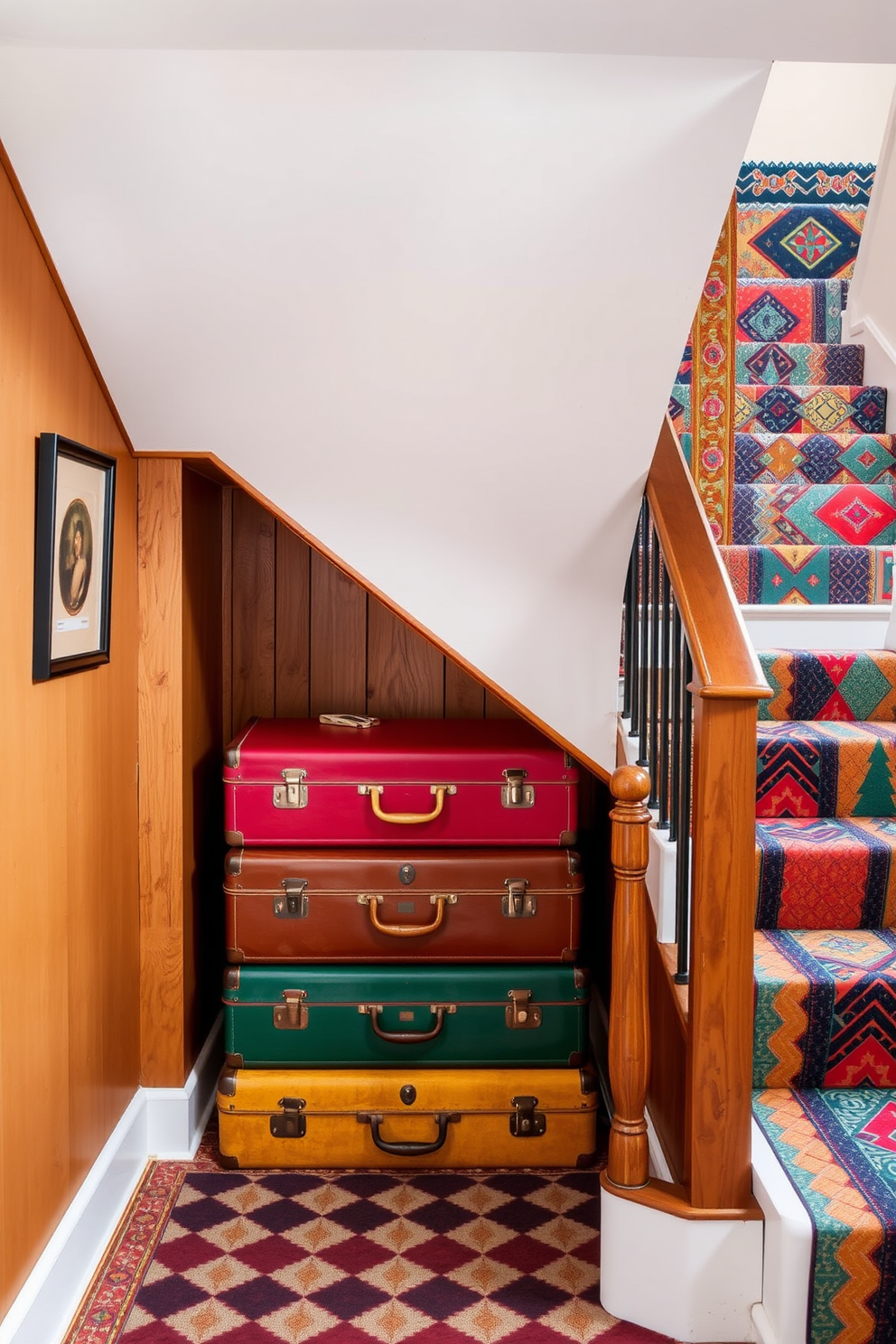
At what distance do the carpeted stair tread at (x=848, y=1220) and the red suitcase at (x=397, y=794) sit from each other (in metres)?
0.90

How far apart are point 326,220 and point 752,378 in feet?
7.83

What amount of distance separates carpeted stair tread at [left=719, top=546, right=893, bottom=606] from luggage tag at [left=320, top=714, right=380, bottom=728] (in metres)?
1.11

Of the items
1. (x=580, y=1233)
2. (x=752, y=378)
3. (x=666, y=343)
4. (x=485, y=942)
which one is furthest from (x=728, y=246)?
(x=580, y=1233)

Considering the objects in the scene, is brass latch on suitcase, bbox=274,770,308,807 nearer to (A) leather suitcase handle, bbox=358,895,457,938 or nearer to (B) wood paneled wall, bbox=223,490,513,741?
(A) leather suitcase handle, bbox=358,895,457,938

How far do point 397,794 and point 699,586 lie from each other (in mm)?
903

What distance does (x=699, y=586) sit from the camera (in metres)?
1.98

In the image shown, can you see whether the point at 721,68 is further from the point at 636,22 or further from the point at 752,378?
the point at 752,378

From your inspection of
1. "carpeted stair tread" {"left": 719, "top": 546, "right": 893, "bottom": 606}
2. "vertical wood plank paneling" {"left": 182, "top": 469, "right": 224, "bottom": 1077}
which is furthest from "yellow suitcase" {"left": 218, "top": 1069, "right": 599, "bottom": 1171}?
"carpeted stair tread" {"left": 719, "top": 546, "right": 893, "bottom": 606}

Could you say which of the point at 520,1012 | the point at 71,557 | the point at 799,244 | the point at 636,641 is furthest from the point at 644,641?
the point at 799,244

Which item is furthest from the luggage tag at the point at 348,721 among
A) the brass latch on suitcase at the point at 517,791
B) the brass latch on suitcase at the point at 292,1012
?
the brass latch on suitcase at the point at 292,1012

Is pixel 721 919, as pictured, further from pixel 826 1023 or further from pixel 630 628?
pixel 630 628

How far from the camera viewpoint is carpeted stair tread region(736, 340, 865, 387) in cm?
386

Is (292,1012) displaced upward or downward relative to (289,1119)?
upward

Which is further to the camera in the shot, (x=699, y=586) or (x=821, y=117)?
(x=821, y=117)
